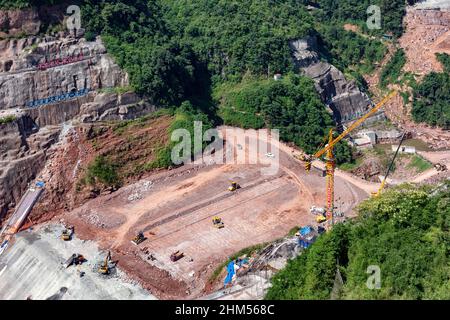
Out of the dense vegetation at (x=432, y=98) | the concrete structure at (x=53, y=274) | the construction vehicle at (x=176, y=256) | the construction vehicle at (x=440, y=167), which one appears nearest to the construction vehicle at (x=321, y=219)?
the construction vehicle at (x=176, y=256)

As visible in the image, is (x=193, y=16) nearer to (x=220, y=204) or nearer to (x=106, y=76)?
(x=106, y=76)

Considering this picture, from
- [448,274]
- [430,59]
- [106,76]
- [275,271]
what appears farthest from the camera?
[430,59]

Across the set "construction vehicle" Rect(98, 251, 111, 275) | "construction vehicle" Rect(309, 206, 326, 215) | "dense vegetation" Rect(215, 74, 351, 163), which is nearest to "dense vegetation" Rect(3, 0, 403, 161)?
"dense vegetation" Rect(215, 74, 351, 163)

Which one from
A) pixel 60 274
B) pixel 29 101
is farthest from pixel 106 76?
pixel 60 274

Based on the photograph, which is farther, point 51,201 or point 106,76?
point 106,76

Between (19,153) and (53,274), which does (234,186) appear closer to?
(53,274)

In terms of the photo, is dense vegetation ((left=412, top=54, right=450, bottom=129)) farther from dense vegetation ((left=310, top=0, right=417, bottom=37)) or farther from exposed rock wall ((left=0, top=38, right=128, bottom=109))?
exposed rock wall ((left=0, top=38, right=128, bottom=109))

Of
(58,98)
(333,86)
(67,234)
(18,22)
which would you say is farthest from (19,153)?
(333,86)
